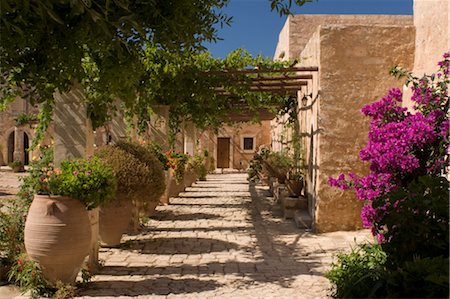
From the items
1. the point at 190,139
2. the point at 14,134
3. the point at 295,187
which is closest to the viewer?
the point at 295,187

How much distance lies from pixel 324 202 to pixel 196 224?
248 cm

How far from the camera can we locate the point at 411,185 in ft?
10.8

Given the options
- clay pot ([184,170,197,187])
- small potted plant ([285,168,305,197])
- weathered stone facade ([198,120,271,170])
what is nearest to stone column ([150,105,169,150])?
small potted plant ([285,168,305,197])

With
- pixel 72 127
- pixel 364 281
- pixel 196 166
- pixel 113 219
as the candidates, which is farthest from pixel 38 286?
pixel 196 166

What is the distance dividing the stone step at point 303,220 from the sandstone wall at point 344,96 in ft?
1.71

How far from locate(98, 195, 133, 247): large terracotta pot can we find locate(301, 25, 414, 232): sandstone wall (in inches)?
125

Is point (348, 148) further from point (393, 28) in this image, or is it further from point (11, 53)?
point (11, 53)

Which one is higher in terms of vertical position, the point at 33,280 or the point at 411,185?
the point at 411,185

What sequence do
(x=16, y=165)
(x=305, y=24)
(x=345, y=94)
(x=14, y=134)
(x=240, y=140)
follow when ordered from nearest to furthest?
(x=345, y=94), (x=305, y=24), (x=16, y=165), (x=240, y=140), (x=14, y=134)

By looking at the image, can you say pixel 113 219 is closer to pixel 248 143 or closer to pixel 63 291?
pixel 63 291

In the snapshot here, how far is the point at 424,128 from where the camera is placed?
5.36 m

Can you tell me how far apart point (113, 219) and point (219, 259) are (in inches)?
63.1

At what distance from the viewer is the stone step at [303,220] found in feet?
27.1

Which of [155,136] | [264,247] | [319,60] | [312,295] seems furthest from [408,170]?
[155,136]
